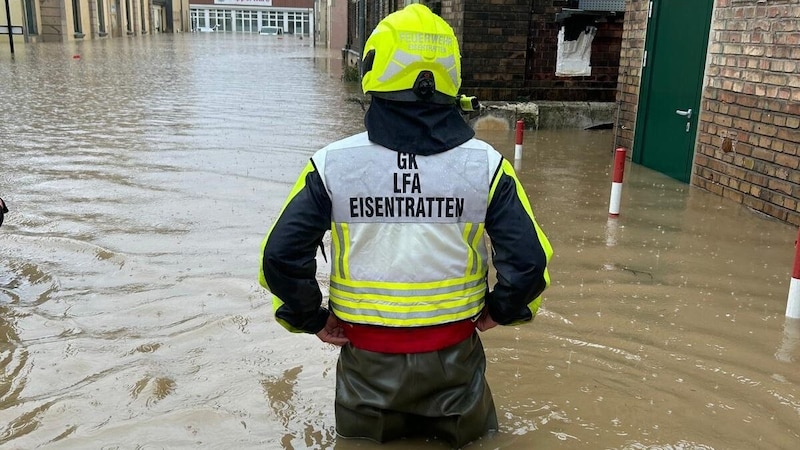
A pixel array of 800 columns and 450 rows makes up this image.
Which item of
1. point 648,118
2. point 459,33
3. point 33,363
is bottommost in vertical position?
point 33,363

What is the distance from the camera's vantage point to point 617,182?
7.10 meters

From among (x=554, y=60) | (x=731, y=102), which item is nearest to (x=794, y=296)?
(x=731, y=102)

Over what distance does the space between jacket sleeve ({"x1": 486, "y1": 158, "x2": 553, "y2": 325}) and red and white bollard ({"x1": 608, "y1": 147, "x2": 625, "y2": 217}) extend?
451 centimetres

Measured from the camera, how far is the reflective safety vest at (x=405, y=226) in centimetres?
260

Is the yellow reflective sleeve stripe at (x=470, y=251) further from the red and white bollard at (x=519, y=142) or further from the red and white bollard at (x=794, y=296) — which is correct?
the red and white bollard at (x=519, y=142)

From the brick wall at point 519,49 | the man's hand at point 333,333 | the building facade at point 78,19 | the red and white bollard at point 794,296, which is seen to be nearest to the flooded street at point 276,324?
the red and white bollard at point 794,296

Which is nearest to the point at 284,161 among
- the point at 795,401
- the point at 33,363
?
the point at 33,363

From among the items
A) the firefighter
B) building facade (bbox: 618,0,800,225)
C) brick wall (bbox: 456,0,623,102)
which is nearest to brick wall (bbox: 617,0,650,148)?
building facade (bbox: 618,0,800,225)

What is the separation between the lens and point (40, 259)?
5.90 m

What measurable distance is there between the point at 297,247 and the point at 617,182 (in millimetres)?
5130

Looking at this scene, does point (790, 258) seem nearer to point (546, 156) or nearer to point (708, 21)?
point (708, 21)

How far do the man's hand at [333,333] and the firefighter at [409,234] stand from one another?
0.03 metres

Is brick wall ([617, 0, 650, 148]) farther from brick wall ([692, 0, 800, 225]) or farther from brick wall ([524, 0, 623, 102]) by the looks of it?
brick wall ([524, 0, 623, 102])

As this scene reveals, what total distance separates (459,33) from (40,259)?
30.0 feet
